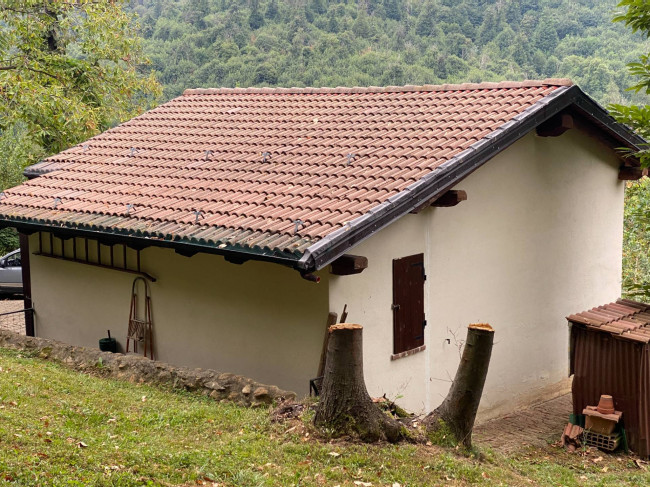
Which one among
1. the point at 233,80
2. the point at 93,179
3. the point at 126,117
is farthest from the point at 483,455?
the point at 233,80

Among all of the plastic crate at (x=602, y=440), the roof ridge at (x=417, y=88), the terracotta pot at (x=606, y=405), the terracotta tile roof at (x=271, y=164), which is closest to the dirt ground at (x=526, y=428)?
the plastic crate at (x=602, y=440)

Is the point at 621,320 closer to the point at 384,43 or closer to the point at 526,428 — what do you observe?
the point at 526,428

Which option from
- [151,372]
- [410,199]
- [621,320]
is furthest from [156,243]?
[621,320]

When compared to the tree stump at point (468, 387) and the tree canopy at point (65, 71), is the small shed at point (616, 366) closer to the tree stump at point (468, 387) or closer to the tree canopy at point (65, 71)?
the tree stump at point (468, 387)

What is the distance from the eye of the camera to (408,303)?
9703mm

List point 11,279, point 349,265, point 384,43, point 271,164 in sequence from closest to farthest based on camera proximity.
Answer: point 349,265 → point 271,164 → point 11,279 → point 384,43

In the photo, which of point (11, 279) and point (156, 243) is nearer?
point (156, 243)

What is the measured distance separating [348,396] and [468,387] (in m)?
1.11

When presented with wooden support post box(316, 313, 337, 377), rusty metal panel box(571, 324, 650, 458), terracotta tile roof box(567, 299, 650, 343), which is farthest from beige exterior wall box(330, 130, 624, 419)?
rusty metal panel box(571, 324, 650, 458)

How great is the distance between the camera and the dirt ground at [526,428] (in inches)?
393

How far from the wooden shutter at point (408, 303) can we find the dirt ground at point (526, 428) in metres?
1.53

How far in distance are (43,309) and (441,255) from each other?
695cm

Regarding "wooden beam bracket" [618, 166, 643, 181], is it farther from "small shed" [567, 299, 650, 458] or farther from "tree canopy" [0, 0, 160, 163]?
"tree canopy" [0, 0, 160, 163]

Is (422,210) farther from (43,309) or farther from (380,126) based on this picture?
(43,309)
